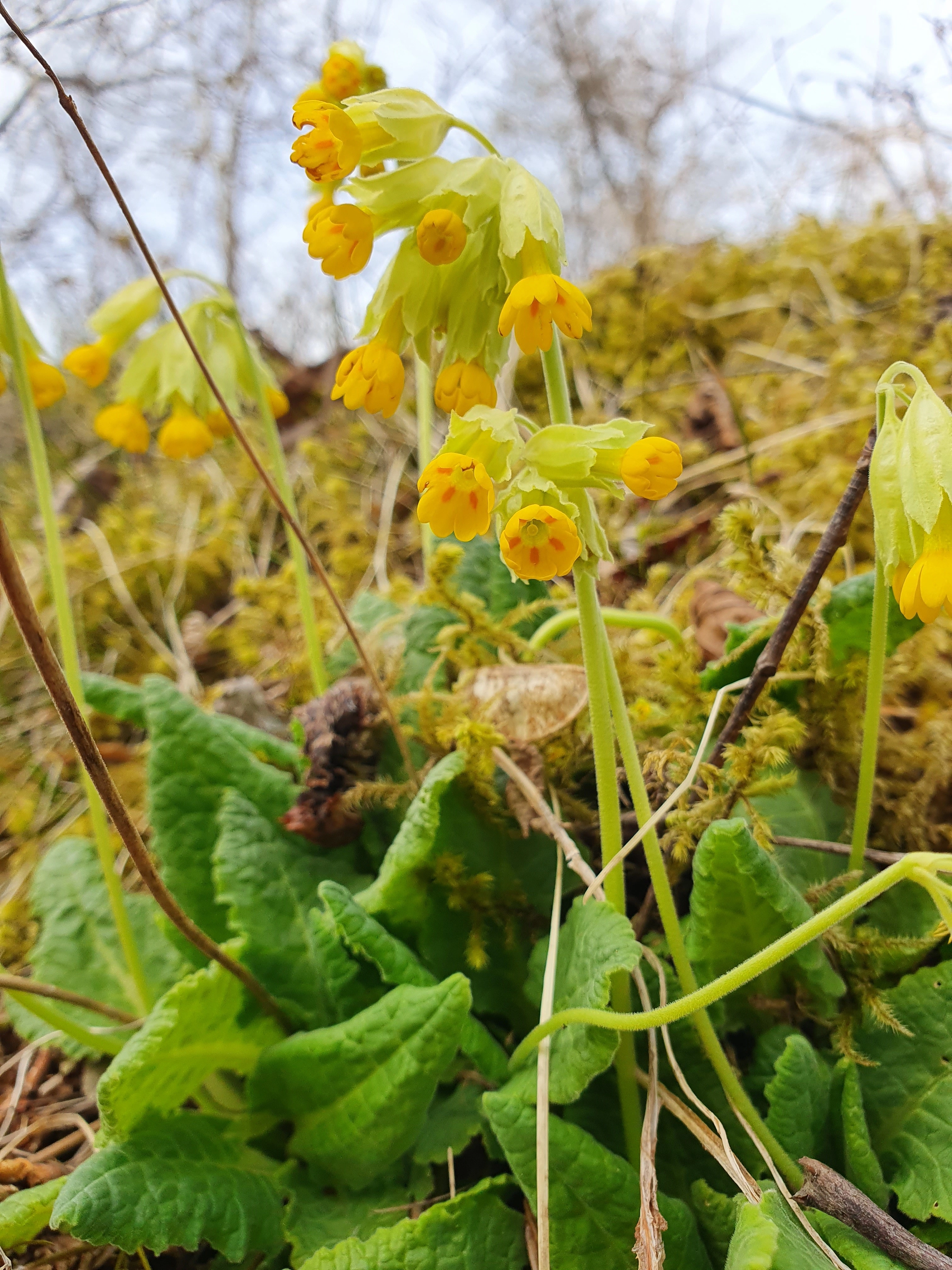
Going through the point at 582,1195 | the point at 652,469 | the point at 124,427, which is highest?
the point at 124,427

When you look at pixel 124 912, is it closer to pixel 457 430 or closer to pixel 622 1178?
pixel 622 1178

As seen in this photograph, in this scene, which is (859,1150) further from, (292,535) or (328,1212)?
(292,535)

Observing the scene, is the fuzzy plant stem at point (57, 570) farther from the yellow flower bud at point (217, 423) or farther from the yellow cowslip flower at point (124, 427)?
the yellow flower bud at point (217, 423)

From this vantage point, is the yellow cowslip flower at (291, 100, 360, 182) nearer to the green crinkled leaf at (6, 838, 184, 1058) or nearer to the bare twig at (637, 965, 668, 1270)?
the bare twig at (637, 965, 668, 1270)

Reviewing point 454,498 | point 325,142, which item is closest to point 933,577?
point 454,498

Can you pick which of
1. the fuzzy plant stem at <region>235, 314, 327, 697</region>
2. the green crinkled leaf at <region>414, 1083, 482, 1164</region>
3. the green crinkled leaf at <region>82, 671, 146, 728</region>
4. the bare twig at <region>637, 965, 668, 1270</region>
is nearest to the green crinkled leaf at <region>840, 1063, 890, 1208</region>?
the bare twig at <region>637, 965, 668, 1270</region>

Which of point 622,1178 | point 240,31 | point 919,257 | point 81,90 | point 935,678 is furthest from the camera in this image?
point 240,31

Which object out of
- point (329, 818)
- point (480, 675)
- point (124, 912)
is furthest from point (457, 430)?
point (124, 912)
